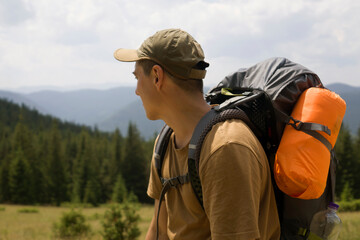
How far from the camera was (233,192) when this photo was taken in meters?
1.49

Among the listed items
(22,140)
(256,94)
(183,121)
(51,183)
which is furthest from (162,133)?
(22,140)

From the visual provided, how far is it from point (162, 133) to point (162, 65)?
514 millimetres

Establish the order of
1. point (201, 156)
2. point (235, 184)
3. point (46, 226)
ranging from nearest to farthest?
point (235, 184), point (201, 156), point (46, 226)

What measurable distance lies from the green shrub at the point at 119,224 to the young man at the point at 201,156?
37.9 feet

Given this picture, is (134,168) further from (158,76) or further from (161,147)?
(158,76)

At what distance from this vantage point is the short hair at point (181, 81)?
1854 millimetres

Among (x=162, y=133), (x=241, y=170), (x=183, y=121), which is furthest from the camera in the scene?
(x=162, y=133)

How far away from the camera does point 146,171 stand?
5731cm

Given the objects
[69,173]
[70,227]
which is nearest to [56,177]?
[69,173]

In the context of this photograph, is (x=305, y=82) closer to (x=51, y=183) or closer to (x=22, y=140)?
(x=51, y=183)

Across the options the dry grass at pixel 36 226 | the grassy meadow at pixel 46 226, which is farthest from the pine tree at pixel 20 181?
the dry grass at pixel 36 226

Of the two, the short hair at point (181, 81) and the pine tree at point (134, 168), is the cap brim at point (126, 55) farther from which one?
the pine tree at point (134, 168)

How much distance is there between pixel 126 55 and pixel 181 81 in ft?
1.25

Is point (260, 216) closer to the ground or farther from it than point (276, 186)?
closer to the ground
